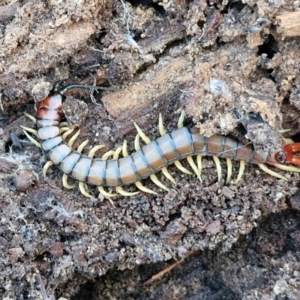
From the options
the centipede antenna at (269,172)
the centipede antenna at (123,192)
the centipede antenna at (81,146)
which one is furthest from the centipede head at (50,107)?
the centipede antenna at (269,172)

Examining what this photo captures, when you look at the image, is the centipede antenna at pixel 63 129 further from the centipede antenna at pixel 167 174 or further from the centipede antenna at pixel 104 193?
the centipede antenna at pixel 167 174

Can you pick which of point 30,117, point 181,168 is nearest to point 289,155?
point 181,168

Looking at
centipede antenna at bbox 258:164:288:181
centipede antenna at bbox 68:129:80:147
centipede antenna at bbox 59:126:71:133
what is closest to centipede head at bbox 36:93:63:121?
centipede antenna at bbox 59:126:71:133

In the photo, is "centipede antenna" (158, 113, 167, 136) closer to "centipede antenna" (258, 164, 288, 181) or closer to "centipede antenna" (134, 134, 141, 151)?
"centipede antenna" (134, 134, 141, 151)

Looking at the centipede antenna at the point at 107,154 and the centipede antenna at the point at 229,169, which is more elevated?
the centipede antenna at the point at 107,154

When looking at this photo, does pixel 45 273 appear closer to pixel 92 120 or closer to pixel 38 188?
pixel 38 188
